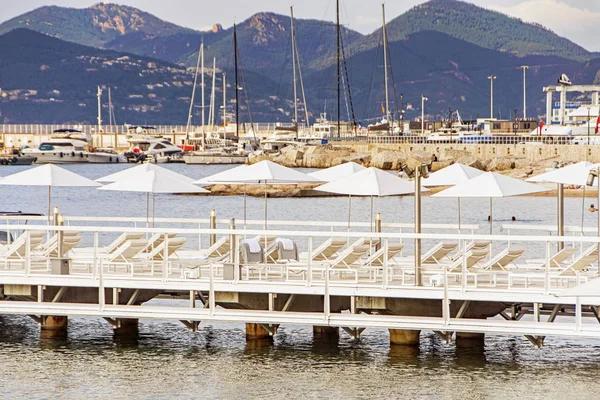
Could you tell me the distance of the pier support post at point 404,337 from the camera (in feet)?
56.3

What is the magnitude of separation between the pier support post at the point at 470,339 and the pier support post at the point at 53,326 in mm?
6461

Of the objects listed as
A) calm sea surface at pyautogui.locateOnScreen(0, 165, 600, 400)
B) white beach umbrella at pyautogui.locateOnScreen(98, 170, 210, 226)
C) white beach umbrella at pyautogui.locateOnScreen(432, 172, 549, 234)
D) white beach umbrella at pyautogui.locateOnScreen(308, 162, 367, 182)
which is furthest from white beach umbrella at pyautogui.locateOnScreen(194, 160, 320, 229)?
calm sea surface at pyautogui.locateOnScreen(0, 165, 600, 400)

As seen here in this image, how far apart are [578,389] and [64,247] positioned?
27.9 feet

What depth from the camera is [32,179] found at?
22.5m

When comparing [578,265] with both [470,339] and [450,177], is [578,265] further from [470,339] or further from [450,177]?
[450,177]

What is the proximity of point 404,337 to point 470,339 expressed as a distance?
1.07 metres

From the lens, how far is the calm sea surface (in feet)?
51.1

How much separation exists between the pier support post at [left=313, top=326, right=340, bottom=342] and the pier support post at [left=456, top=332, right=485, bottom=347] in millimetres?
2034

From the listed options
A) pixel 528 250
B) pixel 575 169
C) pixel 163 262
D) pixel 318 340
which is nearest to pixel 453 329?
pixel 318 340

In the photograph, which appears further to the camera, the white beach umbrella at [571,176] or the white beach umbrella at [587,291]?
the white beach umbrella at [571,176]

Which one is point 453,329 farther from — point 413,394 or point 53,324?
point 53,324

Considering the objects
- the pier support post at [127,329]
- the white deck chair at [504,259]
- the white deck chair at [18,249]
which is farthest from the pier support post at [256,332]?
the white deck chair at [18,249]

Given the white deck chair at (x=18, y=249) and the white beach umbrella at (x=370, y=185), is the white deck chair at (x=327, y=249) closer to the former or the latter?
the white beach umbrella at (x=370, y=185)

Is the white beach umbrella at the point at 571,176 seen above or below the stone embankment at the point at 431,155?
below
